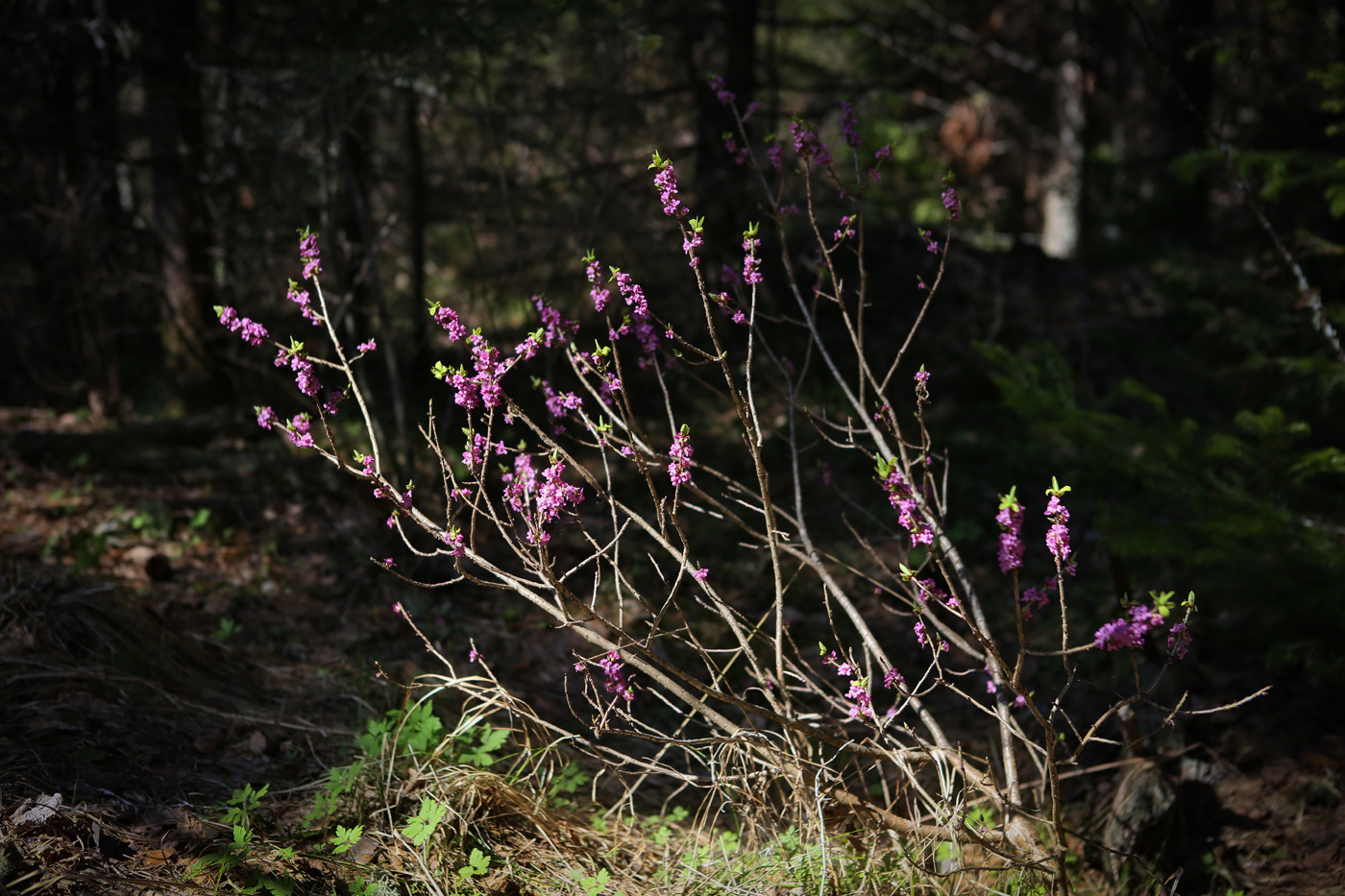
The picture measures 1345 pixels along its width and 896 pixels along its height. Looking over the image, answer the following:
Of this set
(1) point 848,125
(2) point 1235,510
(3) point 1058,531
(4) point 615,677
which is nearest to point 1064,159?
(2) point 1235,510

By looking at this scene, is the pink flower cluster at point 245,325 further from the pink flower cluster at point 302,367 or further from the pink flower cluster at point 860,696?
the pink flower cluster at point 860,696

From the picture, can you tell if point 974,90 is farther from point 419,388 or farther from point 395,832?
point 395,832

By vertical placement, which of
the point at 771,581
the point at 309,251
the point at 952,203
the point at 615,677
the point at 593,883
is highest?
the point at 952,203

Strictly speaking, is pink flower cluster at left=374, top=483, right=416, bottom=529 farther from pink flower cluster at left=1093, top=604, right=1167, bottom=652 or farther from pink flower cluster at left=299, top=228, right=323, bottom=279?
pink flower cluster at left=1093, top=604, right=1167, bottom=652

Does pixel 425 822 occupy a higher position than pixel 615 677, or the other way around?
pixel 615 677

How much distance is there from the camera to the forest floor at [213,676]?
235 cm

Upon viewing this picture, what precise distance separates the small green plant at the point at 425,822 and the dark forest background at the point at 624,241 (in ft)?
8.85

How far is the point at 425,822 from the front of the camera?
2.42 m

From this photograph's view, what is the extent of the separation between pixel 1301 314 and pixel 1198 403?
8.92 ft

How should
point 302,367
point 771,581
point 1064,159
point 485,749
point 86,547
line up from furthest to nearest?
point 1064,159 < point 771,581 < point 86,547 < point 485,749 < point 302,367

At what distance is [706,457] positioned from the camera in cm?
602

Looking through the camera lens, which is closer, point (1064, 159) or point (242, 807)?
point (242, 807)

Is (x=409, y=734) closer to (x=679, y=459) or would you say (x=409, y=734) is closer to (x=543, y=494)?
(x=543, y=494)

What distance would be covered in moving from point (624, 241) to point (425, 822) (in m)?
4.42
